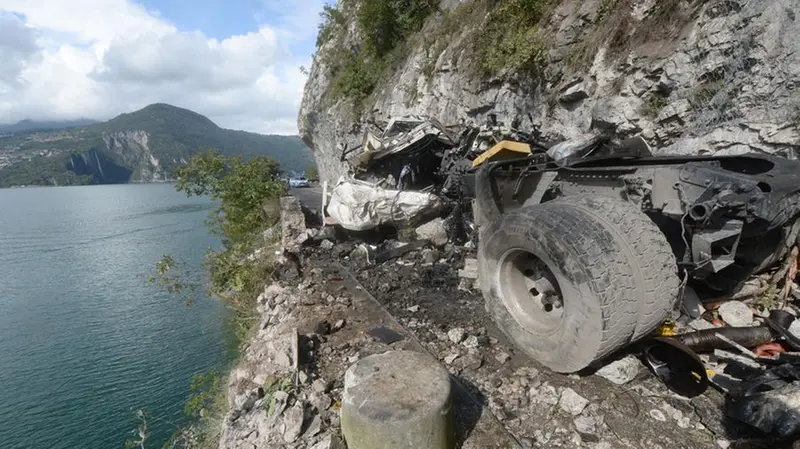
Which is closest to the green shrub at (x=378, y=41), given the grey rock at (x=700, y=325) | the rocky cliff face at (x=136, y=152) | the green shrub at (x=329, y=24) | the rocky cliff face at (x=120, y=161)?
the green shrub at (x=329, y=24)

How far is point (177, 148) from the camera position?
144625mm

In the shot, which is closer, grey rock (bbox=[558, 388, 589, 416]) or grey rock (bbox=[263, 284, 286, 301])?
grey rock (bbox=[558, 388, 589, 416])

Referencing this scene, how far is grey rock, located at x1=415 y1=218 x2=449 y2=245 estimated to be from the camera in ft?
19.7

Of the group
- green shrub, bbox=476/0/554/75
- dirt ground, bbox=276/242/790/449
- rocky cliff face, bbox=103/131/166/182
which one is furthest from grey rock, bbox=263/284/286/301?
rocky cliff face, bbox=103/131/166/182

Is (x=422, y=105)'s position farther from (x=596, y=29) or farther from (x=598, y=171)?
(x=598, y=171)

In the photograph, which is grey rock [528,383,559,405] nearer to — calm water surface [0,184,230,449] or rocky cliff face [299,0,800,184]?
rocky cliff face [299,0,800,184]

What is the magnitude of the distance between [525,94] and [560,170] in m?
3.62

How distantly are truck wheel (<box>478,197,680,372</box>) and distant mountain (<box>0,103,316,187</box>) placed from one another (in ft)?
368

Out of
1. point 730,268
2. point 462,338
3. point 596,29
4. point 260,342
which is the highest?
point 596,29

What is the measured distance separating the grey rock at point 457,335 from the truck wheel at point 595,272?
0.63 meters

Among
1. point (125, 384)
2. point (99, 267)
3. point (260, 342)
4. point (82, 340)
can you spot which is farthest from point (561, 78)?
point (99, 267)

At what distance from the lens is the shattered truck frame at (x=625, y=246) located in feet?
7.37

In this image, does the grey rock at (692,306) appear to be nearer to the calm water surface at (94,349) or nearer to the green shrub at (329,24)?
the calm water surface at (94,349)

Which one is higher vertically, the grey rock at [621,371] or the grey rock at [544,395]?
the grey rock at [621,371]
